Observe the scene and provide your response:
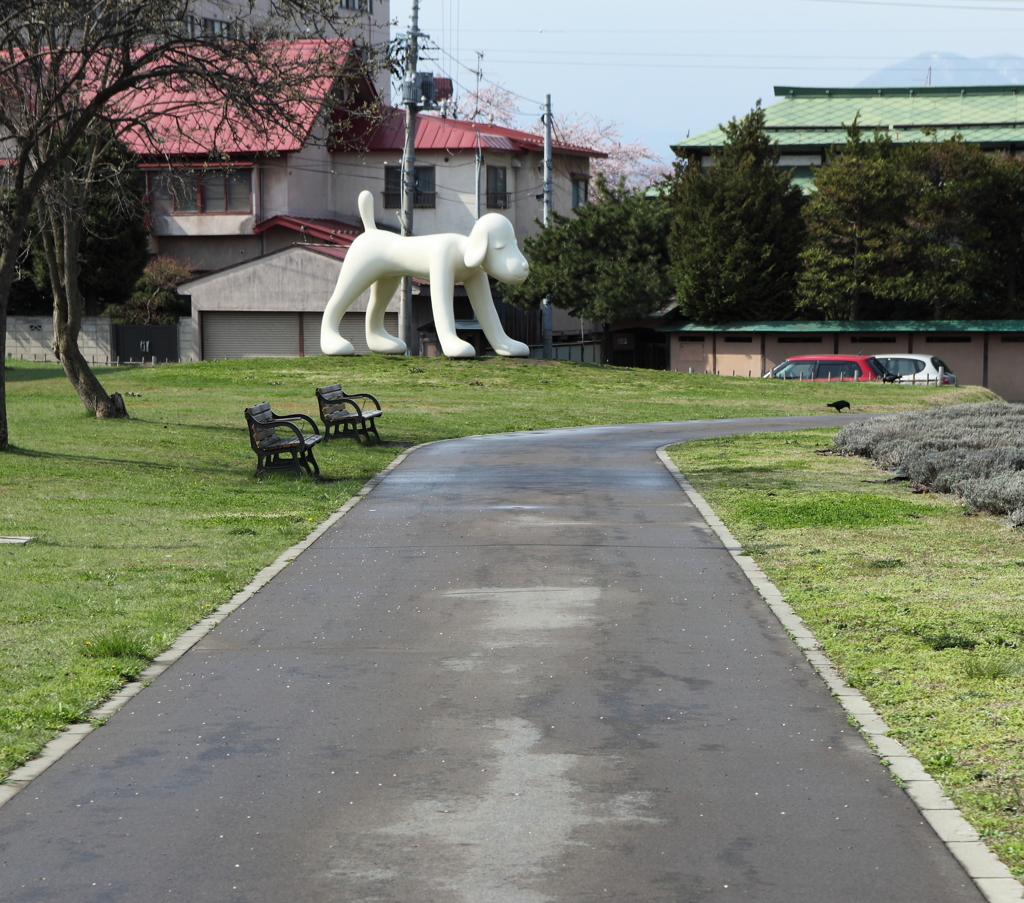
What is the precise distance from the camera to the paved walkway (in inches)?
188

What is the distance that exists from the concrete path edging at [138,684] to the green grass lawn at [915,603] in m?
4.03

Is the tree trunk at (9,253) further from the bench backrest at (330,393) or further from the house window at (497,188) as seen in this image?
the house window at (497,188)

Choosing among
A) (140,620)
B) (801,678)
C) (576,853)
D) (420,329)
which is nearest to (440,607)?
(140,620)

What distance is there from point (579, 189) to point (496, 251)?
24137 mm

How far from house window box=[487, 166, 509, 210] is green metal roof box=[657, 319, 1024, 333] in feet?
34.3

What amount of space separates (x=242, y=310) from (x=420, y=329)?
22.9ft

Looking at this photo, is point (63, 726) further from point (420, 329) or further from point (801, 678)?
point (420, 329)

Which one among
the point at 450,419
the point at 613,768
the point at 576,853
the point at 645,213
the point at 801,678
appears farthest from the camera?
the point at 645,213

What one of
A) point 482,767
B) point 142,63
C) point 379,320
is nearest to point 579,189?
point 379,320

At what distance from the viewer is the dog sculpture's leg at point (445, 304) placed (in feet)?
129

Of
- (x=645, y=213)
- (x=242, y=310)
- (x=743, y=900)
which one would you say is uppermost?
(x=645, y=213)

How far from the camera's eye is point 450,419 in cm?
2708

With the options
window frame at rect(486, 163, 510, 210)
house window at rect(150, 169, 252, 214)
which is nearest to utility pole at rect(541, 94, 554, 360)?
window frame at rect(486, 163, 510, 210)

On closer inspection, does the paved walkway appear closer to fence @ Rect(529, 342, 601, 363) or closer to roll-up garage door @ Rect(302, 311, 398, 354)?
roll-up garage door @ Rect(302, 311, 398, 354)
